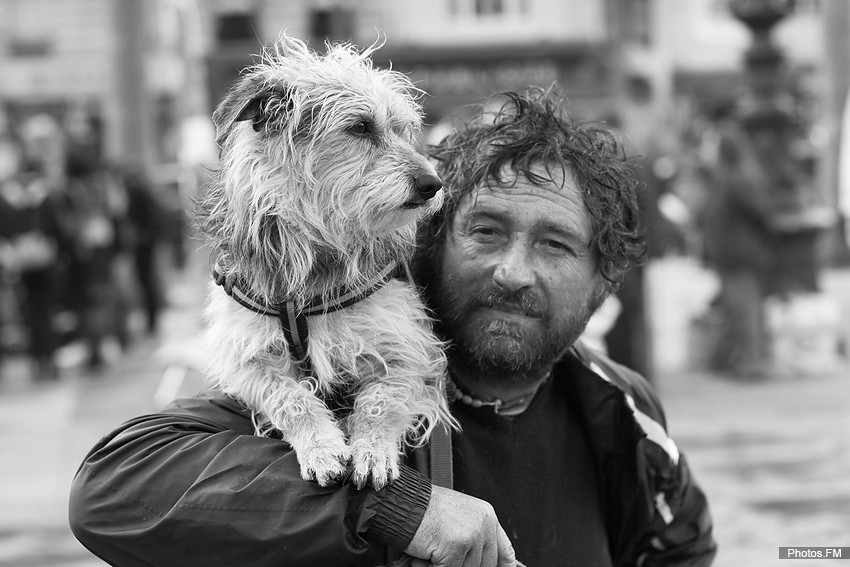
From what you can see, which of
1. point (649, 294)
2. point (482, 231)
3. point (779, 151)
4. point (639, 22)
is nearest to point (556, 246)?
point (482, 231)

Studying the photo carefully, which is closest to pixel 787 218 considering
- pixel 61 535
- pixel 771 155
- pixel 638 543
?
pixel 771 155

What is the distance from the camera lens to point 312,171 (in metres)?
2.65

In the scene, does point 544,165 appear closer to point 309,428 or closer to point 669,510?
point 309,428

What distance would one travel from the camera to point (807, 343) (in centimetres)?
1011

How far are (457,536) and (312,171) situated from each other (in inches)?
37.1

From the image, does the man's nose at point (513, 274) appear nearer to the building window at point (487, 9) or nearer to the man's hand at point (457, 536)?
the man's hand at point (457, 536)

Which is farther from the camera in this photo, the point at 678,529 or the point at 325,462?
the point at 678,529

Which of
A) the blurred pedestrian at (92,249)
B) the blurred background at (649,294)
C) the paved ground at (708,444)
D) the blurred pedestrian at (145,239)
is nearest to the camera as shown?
the paved ground at (708,444)

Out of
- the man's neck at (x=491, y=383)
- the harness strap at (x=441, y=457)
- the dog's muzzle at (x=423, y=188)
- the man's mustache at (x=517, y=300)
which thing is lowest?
the harness strap at (x=441, y=457)

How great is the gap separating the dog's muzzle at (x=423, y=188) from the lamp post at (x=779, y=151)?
7.99 metres

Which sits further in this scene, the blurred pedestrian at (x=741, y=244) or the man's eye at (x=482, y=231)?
the blurred pedestrian at (x=741, y=244)

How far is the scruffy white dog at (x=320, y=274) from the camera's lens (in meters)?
2.42

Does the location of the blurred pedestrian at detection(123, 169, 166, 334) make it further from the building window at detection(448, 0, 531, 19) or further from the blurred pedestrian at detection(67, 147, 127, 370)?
the building window at detection(448, 0, 531, 19)

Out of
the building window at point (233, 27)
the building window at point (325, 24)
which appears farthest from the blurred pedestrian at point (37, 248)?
Result: the building window at point (325, 24)
